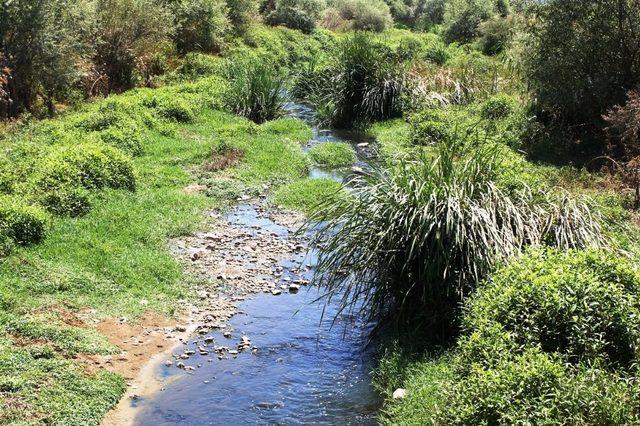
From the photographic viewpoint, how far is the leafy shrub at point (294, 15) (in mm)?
41688

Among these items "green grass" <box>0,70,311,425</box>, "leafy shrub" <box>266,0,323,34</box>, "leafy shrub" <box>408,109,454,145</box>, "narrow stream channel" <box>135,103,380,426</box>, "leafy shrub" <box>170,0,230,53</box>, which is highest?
"leafy shrub" <box>266,0,323,34</box>

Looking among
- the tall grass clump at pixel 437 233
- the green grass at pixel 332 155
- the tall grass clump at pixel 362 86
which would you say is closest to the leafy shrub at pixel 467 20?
the tall grass clump at pixel 362 86

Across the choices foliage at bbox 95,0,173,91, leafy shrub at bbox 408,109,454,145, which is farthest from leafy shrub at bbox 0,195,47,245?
foliage at bbox 95,0,173,91

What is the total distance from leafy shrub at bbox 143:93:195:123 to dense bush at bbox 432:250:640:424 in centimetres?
1477

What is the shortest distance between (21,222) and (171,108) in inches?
419

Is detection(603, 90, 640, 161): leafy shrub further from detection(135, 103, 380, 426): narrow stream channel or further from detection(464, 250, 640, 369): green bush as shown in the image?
detection(135, 103, 380, 426): narrow stream channel

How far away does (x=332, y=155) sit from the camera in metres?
18.6

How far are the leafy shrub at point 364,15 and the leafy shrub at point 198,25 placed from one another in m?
24.2

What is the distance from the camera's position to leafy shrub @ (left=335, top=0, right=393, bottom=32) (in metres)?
52.6

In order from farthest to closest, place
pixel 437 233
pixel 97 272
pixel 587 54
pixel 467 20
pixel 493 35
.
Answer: pixel 467 20
pixel 493 35
pixel 587 54
pixel 97 272
pixel 437 233

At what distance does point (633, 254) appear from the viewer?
9062 millimetres

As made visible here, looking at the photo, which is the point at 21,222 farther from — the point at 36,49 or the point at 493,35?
the point at 493,35

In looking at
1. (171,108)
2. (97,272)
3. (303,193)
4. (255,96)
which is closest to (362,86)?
(255,96)

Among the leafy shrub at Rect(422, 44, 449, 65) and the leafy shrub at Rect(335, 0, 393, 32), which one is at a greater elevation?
the leafy shrub at Rect(335, 0, 393, 32)
